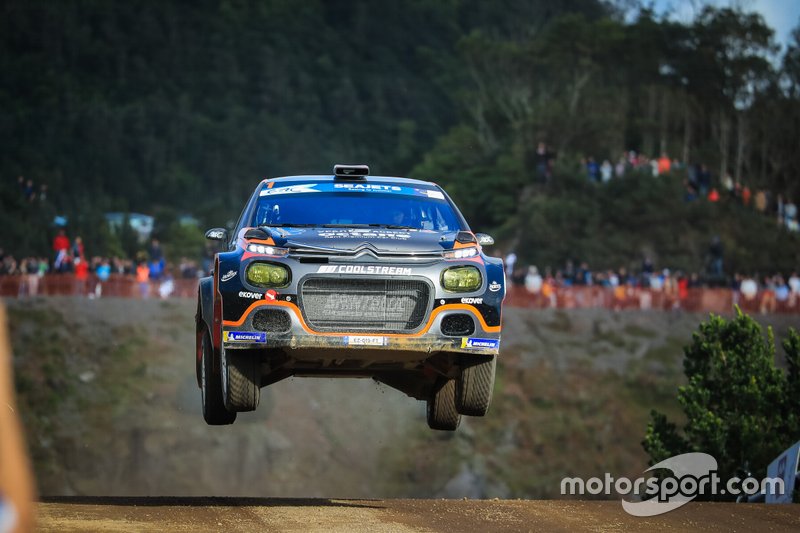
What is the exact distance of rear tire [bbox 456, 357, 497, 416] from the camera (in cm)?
870

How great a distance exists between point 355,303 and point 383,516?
1.83 meters

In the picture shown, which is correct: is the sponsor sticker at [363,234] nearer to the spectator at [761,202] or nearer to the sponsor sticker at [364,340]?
the sponsor sticker at [364,340]

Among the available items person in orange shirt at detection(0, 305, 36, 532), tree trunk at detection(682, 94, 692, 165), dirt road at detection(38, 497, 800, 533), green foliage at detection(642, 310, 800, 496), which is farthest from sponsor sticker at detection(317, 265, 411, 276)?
tree trunk at detection(682, 94, 692, 165)

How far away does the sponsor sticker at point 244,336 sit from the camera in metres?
8.08

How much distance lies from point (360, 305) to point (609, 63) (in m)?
80.6

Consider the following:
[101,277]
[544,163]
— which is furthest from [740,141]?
[101,277]

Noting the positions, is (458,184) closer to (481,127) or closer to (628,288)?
(481,127)

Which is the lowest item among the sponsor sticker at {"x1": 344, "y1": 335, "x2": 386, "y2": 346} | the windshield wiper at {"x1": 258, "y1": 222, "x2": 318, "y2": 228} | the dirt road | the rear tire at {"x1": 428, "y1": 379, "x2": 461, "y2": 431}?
the dirt road

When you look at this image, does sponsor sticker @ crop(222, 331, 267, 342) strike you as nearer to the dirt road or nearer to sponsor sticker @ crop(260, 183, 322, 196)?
the dirt road

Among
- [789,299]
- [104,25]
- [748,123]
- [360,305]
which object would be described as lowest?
[789,299]

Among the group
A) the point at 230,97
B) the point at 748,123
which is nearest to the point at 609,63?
the point at 748,123

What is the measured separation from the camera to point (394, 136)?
341 ft

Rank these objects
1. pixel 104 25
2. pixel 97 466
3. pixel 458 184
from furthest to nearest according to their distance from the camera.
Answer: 1. pixel 104 25
2. pixel 458 184
3. pixel 97 466

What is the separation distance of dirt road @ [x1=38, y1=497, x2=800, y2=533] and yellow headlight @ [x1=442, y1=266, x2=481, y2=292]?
1.51m
